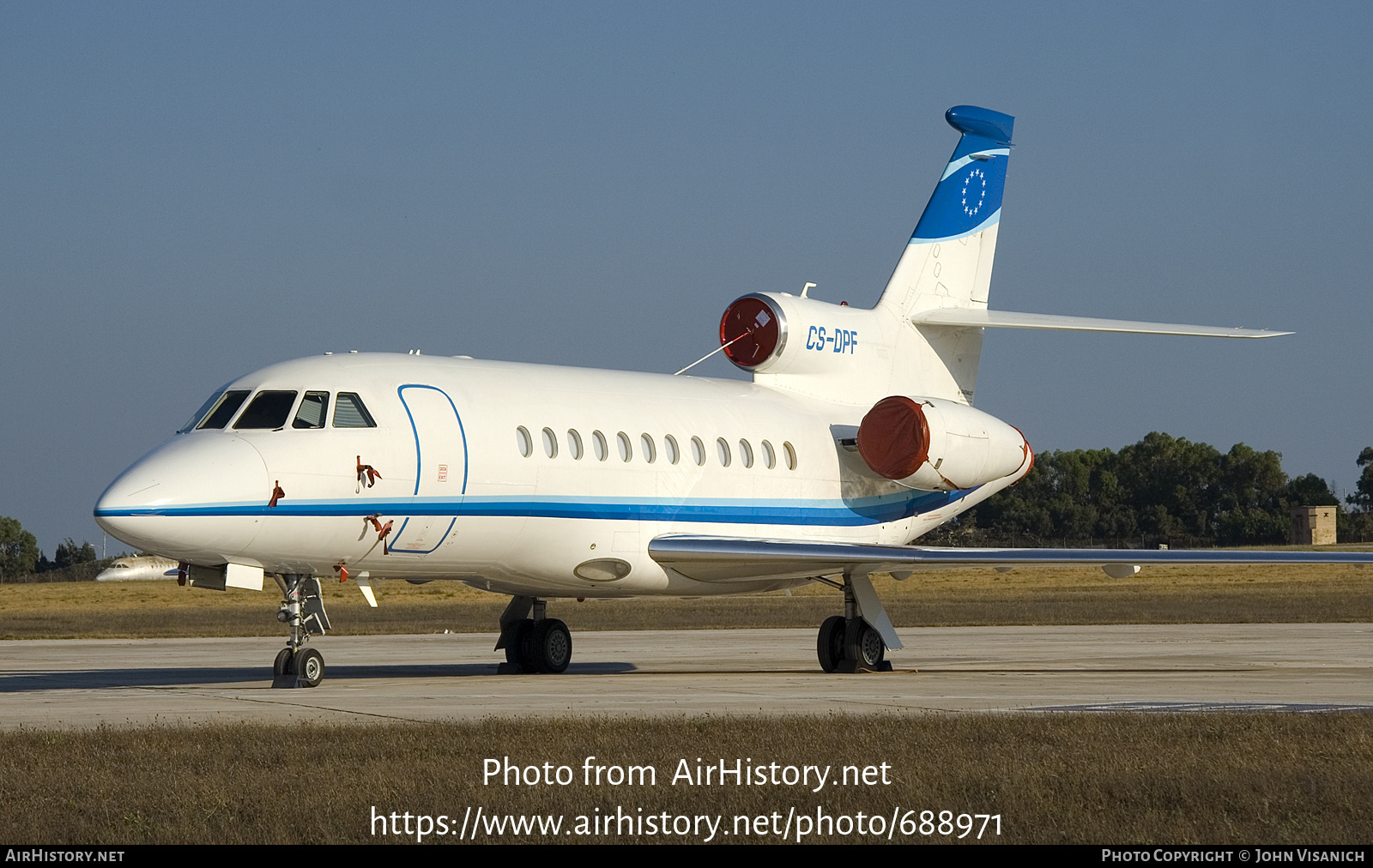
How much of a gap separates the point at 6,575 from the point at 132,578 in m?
11.9

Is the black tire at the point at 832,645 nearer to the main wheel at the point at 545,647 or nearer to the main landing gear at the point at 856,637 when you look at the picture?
the main landing gear at the point at 856,637

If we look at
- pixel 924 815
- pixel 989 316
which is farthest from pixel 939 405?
pixel 924 815

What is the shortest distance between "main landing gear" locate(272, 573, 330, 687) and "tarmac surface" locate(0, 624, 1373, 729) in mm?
224

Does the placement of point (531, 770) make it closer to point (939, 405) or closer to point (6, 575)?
point (939, 405)

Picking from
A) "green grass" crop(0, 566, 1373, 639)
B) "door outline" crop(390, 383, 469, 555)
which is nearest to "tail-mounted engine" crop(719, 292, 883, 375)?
"door outline" crop(390, 383, 469, 555)

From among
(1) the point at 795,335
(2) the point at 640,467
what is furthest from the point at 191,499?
(1) the point at 795,335

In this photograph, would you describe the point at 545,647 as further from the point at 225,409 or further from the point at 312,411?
the point at 225,409

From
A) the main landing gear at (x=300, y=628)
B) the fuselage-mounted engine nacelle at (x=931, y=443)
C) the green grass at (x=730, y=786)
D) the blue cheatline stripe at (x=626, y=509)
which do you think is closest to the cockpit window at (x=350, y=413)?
the blue cheatline stripe at (x=626, y=509)

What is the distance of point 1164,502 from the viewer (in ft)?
398

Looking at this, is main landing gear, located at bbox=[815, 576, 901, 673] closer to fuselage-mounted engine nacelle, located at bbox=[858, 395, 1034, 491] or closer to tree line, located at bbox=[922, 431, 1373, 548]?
fuselage-mounted engine nacelle, located at bbox=[858, 395, 1034, 491]

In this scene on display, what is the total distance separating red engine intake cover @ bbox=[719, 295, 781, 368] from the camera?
918 inches

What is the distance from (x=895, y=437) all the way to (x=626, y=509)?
4.58 meters

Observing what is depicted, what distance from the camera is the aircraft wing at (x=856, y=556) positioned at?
1959 centimetres

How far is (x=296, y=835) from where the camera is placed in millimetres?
8141
